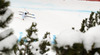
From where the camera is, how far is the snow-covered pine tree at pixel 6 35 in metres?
1.28

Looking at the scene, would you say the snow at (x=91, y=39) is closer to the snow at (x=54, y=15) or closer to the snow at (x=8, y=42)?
the snow at (x=8, y=42)

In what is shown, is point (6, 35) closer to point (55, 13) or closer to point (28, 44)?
point (28, 44)

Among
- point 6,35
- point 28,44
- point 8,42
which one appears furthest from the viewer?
point 28,44

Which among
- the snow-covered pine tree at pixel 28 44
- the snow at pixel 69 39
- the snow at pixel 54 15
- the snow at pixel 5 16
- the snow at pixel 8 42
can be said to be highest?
the snow at pixel 5 16

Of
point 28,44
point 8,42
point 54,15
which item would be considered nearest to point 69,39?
point 8,42

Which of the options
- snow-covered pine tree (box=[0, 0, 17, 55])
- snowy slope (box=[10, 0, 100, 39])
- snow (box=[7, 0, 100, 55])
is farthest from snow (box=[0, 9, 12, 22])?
snowy slope (box=[10, 0, 100, 39])

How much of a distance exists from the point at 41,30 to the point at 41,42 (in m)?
3.35

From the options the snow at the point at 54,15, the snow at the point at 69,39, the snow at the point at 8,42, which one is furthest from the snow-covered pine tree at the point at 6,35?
the snow at the point at 54,15

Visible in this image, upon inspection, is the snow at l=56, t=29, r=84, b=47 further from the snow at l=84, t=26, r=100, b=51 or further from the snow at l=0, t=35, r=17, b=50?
the snow at l=0, t=35, r=17, b=50

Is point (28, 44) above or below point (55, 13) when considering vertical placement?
above

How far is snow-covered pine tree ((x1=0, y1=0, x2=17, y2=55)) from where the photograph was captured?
1275 millimetres

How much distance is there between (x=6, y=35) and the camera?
1.39 meters

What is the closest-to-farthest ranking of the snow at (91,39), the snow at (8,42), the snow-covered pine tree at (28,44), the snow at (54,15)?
the snow at (91,39), the snow at (8,42), the snow-covered pine tree at (28,44), the snow at (54,15)

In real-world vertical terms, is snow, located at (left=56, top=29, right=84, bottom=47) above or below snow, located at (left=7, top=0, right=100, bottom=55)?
above
